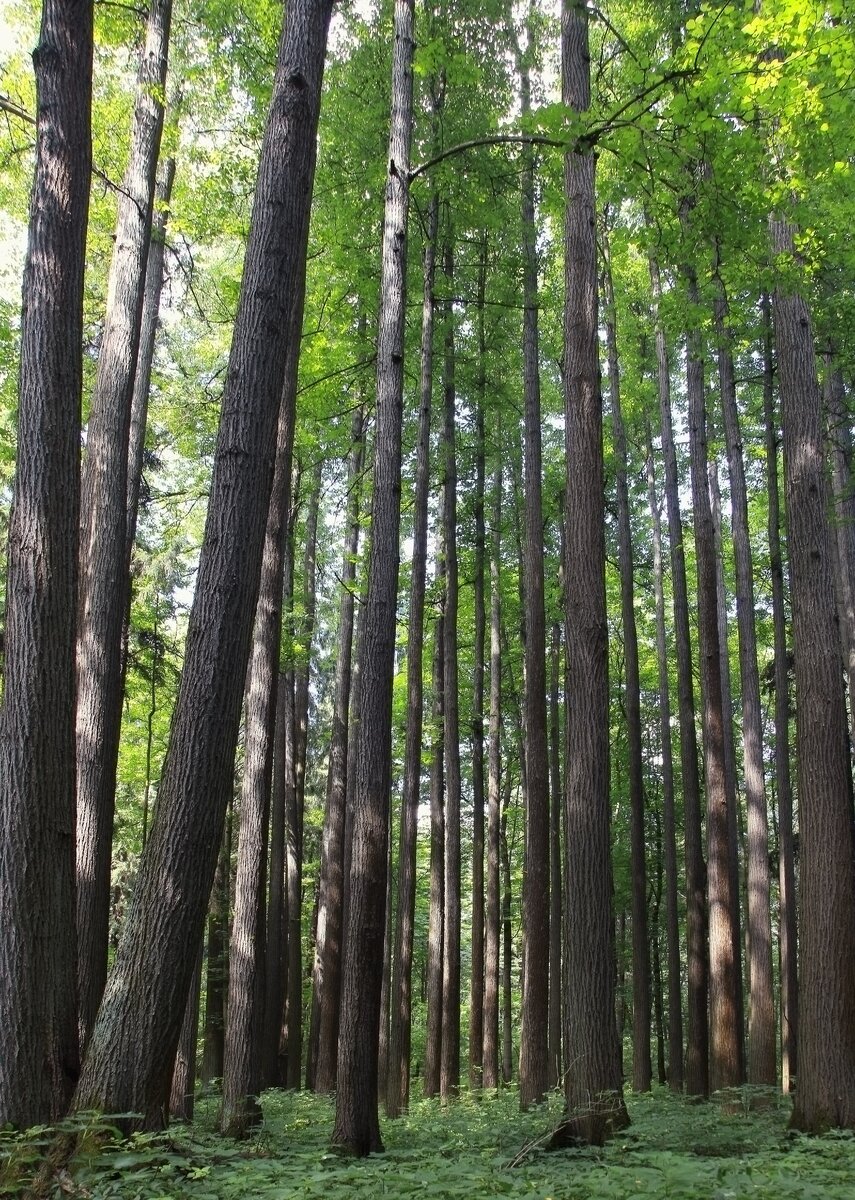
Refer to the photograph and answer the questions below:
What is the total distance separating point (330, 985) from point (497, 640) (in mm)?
6829

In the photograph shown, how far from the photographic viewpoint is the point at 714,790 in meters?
11.6

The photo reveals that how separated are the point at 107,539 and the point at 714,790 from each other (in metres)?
8.36

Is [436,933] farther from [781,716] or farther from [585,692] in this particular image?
[585,692]

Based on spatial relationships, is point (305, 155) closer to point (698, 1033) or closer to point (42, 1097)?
point (42, 1097)

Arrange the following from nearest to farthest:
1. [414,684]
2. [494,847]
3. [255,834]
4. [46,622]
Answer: [46,622] → [255,834] → [414,684] → [494,847]

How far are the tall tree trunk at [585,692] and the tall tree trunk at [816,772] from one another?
1501 mm

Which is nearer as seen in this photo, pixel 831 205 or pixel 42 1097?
pixel 42 1097

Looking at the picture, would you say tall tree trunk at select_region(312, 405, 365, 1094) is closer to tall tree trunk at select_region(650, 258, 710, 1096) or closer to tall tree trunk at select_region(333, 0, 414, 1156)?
tall tree trunk at select_region(333, 0, 414, 1156)

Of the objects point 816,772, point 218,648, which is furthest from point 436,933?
point 218,648

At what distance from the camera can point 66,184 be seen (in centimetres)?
466

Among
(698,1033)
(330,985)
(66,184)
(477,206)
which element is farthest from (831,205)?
(330,985)

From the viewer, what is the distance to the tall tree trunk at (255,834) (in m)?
7.34

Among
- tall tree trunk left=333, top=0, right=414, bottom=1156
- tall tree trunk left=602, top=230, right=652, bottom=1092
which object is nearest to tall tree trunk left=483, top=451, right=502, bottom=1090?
tall tree trunk left=602, top=230, right=652, bottom=1092

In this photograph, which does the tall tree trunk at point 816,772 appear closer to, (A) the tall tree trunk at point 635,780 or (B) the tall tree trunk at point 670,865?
(A) the tall tree trunk at point 635,780
